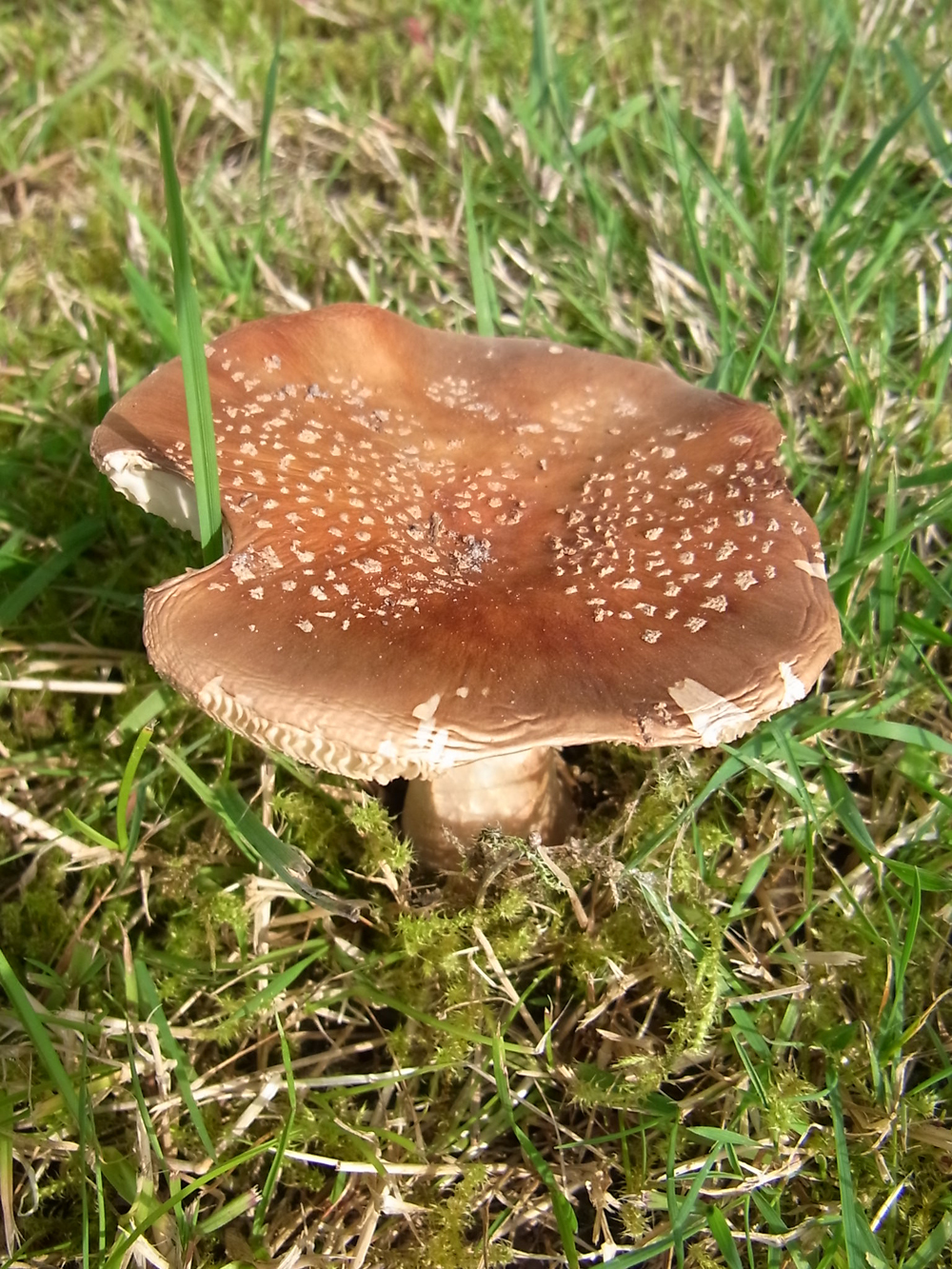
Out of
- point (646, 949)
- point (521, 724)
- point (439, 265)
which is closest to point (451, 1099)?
point (646, 949)

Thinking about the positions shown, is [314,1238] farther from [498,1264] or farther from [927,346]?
[927,346]

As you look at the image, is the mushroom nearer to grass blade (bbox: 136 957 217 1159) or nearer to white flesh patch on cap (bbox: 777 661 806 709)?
white flesh patch on cap (bbox: 777 661 806 709)

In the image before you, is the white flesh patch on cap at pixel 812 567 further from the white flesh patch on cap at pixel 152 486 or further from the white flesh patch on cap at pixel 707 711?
the white flesh patch on cap at pixel 152 486

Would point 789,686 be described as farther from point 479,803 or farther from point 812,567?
point 479,803

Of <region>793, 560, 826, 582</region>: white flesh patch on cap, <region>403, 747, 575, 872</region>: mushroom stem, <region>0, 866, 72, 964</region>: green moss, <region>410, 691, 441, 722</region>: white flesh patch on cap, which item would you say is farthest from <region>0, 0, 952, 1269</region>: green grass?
<region>410, 691, 441, 722</region>: white flesh patch on cap

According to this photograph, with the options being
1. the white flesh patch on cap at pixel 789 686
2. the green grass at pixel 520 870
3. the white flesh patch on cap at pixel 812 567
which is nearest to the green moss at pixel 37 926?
the green grass at pixel 520 870

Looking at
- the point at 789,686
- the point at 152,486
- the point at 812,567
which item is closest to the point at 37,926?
the point at 152,486
